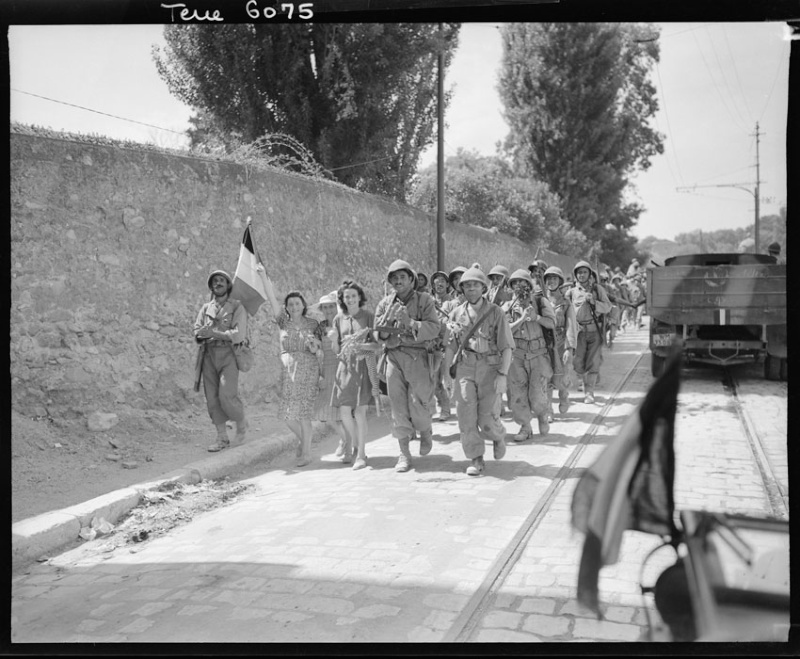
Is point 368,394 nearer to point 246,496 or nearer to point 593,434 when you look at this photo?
point 246,496

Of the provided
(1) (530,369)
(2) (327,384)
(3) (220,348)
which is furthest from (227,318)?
(1) (530,369)

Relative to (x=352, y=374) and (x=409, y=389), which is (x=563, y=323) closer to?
(x=409, y=389)

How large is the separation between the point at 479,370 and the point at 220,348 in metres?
2.63

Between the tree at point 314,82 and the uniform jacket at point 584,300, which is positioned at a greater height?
the tree at point 314,82

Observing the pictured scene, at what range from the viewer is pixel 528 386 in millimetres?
7887

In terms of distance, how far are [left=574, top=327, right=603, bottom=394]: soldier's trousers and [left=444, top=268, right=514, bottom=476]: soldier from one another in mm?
3789

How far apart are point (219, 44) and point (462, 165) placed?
20117mm

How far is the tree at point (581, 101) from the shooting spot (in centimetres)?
496

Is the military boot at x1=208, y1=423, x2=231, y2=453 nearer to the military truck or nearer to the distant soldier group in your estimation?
the distant soldier group

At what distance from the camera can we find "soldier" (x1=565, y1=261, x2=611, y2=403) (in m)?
9.91

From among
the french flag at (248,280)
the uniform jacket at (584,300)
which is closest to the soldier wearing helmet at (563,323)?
the uniform jacket at (584,300)

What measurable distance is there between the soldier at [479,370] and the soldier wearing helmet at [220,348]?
2.29 m

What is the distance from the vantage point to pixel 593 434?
25.7 feet

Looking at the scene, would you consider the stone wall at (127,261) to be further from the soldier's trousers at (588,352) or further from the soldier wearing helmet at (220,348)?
the soldier's trousers at (588,352)
